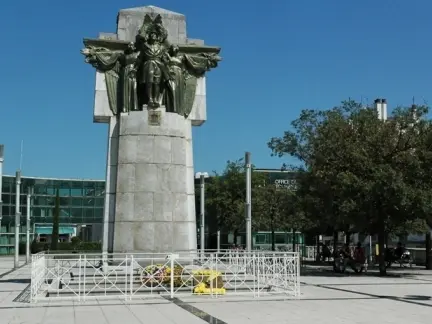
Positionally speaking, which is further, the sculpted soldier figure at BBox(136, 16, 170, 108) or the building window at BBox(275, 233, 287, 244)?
the building window at BBox(275, 233, 287, 244)

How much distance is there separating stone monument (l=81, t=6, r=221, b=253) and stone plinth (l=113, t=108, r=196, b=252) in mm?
30

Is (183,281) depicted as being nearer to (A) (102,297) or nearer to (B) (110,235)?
(A) (102,297)

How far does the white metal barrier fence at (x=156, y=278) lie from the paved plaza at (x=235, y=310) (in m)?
0.56

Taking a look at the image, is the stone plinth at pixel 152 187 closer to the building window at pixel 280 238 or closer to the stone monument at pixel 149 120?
the stone monument at pixel 149 120

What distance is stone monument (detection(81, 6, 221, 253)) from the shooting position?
1833cm

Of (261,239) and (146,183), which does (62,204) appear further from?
(146,183)

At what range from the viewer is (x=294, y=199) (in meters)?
30.6

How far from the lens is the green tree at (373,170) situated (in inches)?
917

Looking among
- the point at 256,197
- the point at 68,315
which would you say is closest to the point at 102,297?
the point at 68,315

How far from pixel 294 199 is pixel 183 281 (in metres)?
15.4

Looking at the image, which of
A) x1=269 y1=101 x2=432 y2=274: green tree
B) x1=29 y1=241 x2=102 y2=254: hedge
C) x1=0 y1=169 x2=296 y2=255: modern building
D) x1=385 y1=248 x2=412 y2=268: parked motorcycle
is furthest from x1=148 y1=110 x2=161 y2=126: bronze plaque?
x1=0 y1=169 x2=296 y2=255: modern building

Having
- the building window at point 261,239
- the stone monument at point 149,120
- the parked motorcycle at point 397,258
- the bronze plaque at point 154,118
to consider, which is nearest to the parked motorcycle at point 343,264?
the parked motorcycle at point 397,258

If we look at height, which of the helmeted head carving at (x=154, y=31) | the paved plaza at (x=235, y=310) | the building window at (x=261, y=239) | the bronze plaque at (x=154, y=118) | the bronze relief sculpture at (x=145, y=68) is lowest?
the paved plaza at (x=235, y=310)

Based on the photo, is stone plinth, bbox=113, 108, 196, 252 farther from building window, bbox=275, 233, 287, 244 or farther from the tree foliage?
building window, bbox=275, 233, 287, 244
